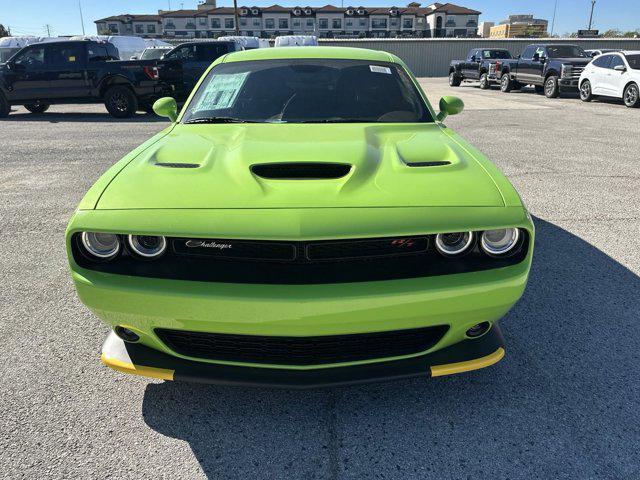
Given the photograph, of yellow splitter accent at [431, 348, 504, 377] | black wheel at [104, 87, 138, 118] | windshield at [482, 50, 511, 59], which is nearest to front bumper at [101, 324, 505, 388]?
yellow splitter accent at [431, 348, 504, 377]

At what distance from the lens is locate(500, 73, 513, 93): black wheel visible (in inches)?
787

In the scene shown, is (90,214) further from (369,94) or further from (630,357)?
(630,357)

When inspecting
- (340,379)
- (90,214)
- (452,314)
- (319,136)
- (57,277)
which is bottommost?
(57,277)

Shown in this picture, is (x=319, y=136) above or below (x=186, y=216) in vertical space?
above

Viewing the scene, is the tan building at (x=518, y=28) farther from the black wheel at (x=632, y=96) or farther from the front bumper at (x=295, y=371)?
the front bumper at (x=295, y=371)

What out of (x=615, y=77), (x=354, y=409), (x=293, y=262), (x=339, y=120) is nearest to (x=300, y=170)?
(x=293, y=262)

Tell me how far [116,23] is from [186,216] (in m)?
108

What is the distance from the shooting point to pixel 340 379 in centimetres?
195

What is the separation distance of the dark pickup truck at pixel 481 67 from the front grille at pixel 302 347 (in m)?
21.8

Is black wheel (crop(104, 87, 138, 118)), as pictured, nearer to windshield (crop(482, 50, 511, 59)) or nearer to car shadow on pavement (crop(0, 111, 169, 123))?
car shadow on pavement (crop(0, 111, 169, 123))

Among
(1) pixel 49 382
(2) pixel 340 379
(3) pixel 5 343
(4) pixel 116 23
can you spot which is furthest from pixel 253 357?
(4) pixel 116 23

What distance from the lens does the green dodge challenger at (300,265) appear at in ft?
5.99

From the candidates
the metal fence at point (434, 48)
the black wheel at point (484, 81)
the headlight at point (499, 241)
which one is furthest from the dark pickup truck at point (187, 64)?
the metal fence at point (434, 48)

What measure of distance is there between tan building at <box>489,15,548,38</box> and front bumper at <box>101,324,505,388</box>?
8916 cm
